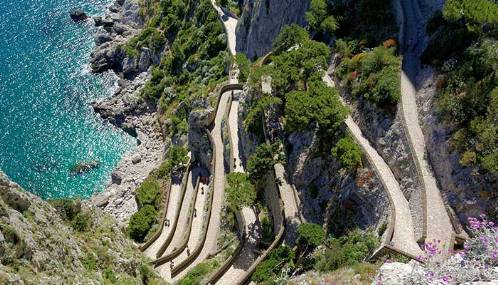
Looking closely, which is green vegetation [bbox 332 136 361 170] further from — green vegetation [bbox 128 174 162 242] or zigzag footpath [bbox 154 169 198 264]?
green vegetation [bbox 128 174 162 242]

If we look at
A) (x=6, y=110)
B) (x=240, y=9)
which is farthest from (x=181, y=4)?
(x=6, y=110)

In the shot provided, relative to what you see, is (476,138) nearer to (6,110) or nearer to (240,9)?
(240,9)

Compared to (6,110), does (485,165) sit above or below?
below

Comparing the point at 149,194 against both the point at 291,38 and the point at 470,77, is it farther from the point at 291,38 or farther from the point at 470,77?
the point at 470,77

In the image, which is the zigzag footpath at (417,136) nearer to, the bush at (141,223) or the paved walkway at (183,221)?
the paved walkway at (183,221)

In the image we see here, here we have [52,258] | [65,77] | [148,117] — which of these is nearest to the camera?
[52,258]

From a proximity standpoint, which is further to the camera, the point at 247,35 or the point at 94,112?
the point at 94,112

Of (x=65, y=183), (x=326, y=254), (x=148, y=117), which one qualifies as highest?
(x=148, y=117)
